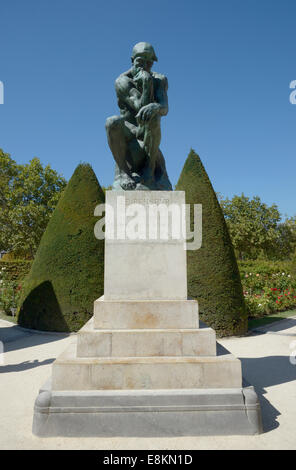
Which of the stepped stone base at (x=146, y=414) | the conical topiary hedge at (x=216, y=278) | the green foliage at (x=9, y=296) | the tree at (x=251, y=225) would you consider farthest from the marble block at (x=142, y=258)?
the tree at (x=251, y=225)

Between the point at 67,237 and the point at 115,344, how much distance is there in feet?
19.8

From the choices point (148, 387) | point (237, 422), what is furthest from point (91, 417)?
point (237, 422)

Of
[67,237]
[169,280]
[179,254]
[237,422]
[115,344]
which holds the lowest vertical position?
[237,422]

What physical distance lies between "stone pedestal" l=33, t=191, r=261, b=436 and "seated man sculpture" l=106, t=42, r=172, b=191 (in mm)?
→ 1283

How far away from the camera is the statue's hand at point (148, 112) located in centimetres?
393

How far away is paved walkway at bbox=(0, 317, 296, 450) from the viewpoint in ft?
9.09

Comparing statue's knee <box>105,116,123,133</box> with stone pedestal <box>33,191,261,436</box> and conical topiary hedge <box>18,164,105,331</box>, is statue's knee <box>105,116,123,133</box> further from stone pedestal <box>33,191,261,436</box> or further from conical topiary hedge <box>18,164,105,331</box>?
conical topiary hedge <box>18,164,105,331</box>

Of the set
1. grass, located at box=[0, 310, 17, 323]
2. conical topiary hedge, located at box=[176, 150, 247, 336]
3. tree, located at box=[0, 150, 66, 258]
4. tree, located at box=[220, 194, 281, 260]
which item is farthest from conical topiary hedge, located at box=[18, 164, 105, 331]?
tree, located at box=[220, 194, 281, 260]

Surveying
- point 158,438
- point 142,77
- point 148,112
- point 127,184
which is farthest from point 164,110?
point 158,438

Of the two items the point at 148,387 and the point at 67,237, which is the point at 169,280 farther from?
the point at 67,237

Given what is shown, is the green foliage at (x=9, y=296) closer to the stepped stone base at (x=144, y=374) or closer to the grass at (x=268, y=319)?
the grass at (x=268, y=319)

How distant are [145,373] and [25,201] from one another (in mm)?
24988

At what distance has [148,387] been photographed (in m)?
3.12

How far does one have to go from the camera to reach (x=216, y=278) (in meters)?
7.90
